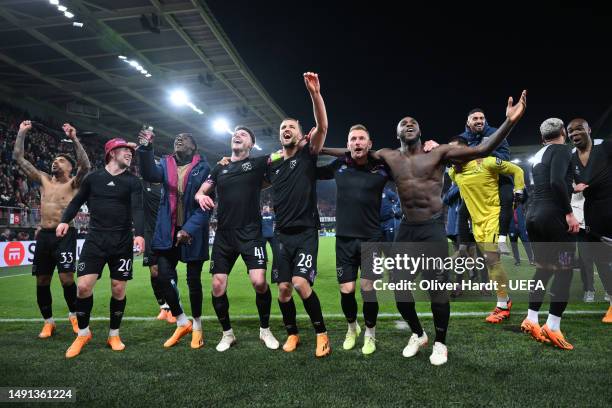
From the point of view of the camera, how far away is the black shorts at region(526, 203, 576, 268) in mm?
4359

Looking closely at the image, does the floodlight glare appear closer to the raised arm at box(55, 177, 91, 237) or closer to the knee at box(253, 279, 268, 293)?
the raised arm at box(55, 177, 91, 237)

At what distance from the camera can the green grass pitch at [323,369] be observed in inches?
119

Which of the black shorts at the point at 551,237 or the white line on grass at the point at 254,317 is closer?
the black shorts at the point at 551,237

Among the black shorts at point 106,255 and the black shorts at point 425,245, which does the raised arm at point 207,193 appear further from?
the black shorts at point 425,245

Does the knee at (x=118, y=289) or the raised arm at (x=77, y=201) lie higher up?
the raised arm at (x=77, y=201)

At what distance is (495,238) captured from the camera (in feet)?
18.3

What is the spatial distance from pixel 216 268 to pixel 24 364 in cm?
195

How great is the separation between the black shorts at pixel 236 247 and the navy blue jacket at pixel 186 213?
1.23 ft

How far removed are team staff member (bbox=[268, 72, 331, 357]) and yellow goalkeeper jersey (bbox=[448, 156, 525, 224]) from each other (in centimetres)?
243

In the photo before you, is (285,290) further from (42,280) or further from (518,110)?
(42,280)

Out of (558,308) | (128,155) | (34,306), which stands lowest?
(34,306)

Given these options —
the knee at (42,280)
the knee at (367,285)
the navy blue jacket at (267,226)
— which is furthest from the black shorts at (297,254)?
the navy blue jacket at (267,226)

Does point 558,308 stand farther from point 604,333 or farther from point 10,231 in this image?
point 10,231

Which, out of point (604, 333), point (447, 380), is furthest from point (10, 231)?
point (604, 333)
